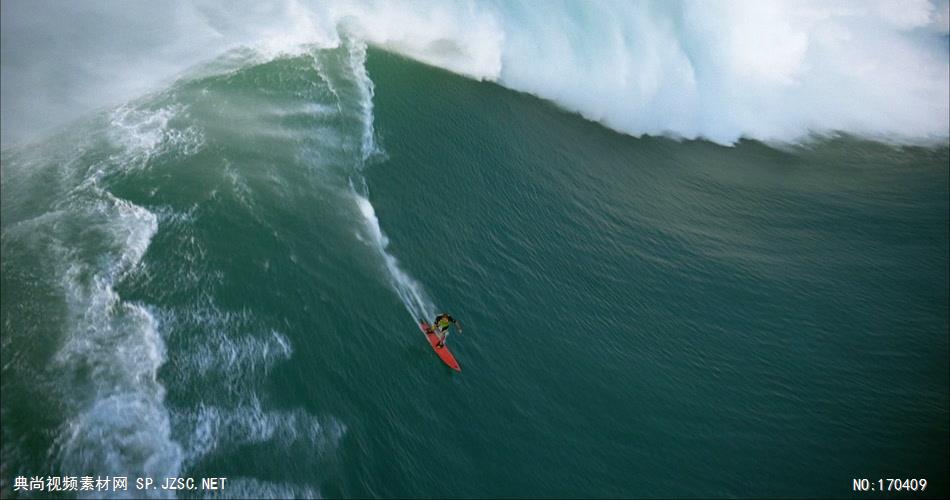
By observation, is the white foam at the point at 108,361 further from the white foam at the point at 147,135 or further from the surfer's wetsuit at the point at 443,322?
the surfer's wetsuit at the point at 443,322

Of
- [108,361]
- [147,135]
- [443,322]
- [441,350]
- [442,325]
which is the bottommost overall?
[441,350]

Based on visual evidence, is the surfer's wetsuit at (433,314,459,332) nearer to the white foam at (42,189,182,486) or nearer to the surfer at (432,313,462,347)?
the surfer at (432,313,462,347)

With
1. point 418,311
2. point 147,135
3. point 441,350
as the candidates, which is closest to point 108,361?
point 418,311

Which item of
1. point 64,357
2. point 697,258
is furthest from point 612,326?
point 64,357

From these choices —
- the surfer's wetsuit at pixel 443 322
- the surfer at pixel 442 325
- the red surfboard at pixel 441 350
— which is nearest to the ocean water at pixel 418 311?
the red surfboard at pixel 441 350

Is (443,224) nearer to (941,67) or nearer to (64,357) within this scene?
(64,357)

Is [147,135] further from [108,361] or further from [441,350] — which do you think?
[441,350]

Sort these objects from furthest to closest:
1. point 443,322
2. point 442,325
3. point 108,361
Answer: point 442,325 < point 443,322 < point 108,361
